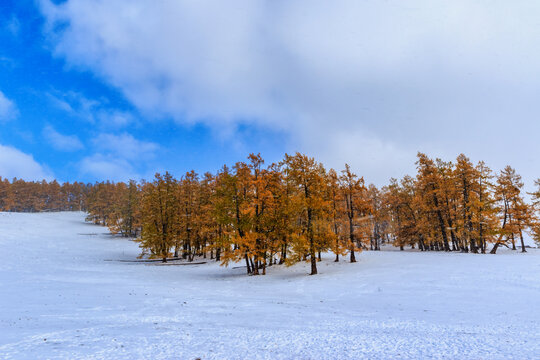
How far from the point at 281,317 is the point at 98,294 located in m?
11.3

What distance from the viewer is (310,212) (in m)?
25.2

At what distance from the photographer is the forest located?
997 inches

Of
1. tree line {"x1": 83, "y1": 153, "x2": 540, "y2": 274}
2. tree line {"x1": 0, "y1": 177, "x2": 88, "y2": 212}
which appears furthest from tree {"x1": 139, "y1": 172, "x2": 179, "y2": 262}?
tree line {"x1": 0, "y1": 177, "x2": 88, "y2": 212}

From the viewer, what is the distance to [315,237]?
2439cm

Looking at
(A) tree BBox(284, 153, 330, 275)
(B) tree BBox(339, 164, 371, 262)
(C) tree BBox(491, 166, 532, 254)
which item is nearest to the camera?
(A) tree BBox(284, 153, 330, 275)

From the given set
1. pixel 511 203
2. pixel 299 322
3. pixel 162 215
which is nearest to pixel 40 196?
pixel 162 215

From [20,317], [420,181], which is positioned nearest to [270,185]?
[20,317]

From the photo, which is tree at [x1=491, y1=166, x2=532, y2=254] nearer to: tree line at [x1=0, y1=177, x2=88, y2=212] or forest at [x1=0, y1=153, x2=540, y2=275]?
forest at [x1=0, y1=153, x2=540, y2=275]

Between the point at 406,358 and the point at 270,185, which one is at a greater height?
the point at 270,185

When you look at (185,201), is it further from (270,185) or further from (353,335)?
(353,335)

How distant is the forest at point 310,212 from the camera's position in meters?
25.3

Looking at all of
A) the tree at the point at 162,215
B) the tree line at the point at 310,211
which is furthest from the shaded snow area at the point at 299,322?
the tree at the point at 162,215

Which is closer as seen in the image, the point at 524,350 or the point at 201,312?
the point at 524,350

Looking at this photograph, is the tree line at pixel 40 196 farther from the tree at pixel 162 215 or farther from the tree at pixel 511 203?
the tree at pixel 511 203
